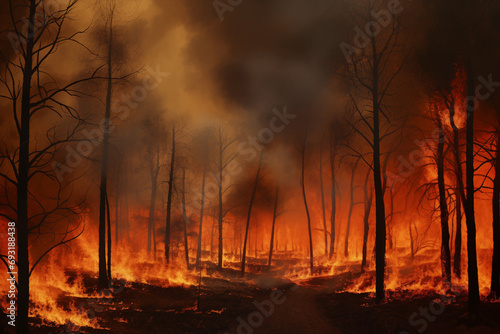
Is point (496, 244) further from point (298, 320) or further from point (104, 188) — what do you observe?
point (104, 188)

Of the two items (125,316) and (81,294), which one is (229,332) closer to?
(125,316)

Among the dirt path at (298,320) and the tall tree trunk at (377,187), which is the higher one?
the tall tree trunk at (377,187)

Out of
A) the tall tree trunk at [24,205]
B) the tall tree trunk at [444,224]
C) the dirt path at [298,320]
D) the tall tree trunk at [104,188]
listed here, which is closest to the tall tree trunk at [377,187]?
the dirt path at [298,320]

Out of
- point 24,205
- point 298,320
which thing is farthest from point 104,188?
point 24,205

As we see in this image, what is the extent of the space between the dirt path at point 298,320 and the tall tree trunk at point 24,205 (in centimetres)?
711

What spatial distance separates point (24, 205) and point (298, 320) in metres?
9.68

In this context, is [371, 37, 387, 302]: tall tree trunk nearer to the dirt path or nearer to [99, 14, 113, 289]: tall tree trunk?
the dirt path

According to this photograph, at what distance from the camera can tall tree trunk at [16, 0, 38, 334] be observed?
237 inches

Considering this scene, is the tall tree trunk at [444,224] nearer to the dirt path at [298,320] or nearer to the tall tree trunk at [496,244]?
the tall tree trunk at [496,244]

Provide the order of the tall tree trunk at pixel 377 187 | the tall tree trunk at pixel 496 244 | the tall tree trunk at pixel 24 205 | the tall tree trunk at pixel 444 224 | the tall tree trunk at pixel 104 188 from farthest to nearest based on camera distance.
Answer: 1. the tall tree trunk at pixel 104 188
2. the tall tree trunk at pixel 444 224
3. the tall tree trunk at pixel 377 187
4. the tall tree trunk at pixel 496 244
5. the tall tree trunk at pixel 24 205

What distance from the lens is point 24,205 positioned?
20.2 ft

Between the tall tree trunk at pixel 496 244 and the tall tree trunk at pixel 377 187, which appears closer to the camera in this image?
the tall tree trunk at pixel 496 244

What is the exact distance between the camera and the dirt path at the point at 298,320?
442 inches

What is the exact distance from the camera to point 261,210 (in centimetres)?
5097
